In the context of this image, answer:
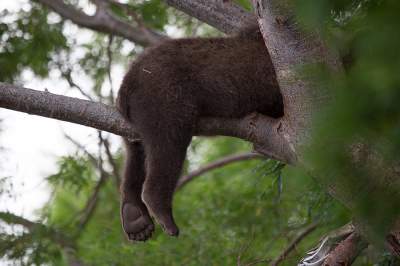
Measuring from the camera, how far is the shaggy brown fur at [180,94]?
5.10 meters

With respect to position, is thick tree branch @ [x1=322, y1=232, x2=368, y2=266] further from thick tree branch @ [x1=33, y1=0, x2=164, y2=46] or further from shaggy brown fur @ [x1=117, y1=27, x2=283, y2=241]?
thick tree branch @ [x1=33, y1=0, x2=164, y2=46]

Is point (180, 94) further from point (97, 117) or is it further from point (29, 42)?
point (29, 42)

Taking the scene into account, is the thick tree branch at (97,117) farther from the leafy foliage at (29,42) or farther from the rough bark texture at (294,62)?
the leafy foliage at (29,42)

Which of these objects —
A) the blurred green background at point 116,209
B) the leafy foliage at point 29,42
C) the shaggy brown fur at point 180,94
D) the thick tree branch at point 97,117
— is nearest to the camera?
the thick tree branch at point 97,117

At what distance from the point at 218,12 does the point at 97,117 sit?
6.41ft

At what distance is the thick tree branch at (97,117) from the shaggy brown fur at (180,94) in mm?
199

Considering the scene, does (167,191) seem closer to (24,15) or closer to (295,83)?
(295,83)

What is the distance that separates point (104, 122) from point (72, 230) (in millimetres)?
4647

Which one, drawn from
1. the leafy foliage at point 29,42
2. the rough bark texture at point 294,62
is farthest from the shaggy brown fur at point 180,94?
the leafy foliage at point 29,42

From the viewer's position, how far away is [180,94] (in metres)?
5.14

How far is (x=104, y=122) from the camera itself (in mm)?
4840

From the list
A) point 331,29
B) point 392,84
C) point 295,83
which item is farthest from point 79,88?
point 392,84

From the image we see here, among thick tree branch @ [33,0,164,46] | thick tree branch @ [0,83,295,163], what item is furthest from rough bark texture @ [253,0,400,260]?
thick tree branch @ [33,0,164,46]

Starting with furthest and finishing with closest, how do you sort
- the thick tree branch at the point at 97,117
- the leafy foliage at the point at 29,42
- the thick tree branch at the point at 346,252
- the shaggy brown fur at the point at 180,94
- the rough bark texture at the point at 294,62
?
the leafy foliage at the point at 29,42
the shaggy brown fur at the point at 180,94
the thick tree branch at the point at 346,252
the thick tree branch at the point at 97,117
the rough bark texture at the point at 294,62
